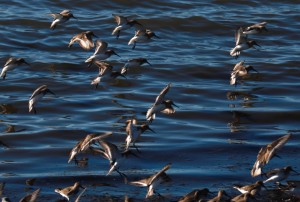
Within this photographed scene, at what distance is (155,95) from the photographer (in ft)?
63.0

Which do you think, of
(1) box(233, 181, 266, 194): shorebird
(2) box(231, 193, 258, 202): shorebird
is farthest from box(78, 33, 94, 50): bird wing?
(2) box(231, 193, 258, 202): shorebird

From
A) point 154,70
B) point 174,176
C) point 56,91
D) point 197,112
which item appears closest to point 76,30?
point 154,70

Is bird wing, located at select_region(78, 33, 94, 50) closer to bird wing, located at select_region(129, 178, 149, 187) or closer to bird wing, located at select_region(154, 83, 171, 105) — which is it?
bird wing, located at select_region(154, 83, 171, 105)

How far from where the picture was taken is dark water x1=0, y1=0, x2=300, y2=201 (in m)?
14.0

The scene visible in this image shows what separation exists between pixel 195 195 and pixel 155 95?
746 cm

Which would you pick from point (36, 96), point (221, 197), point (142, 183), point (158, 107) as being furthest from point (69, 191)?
point (36, 96)

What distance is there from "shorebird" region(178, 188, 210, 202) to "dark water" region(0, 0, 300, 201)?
58 cm

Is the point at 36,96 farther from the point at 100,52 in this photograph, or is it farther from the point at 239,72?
the point at 239,72

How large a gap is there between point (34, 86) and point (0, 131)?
3.71m

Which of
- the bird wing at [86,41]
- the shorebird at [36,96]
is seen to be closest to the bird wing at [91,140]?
the shorebird at [36,96]

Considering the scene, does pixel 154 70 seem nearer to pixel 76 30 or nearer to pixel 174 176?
pixel 76 30

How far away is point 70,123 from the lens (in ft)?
55.5

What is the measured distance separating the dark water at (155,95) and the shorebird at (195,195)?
1.89 feet

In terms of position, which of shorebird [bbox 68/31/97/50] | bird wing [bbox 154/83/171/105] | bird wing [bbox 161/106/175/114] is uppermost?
bird wing [bbox 154/83/171/105]
